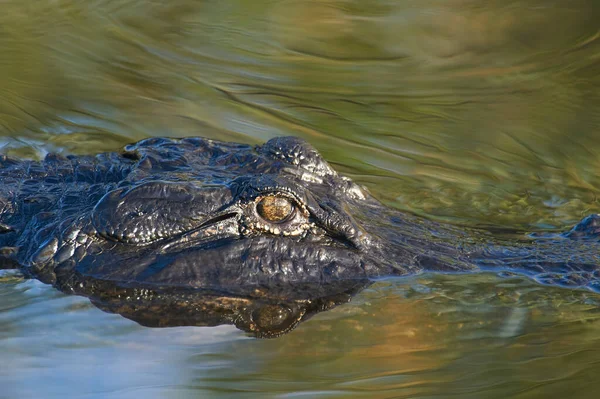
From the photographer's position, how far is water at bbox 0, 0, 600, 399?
138 inches

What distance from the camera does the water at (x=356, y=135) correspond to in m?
3.50

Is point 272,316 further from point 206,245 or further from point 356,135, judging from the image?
point 356,135

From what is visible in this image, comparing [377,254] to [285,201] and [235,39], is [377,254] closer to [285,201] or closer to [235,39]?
[285,201]

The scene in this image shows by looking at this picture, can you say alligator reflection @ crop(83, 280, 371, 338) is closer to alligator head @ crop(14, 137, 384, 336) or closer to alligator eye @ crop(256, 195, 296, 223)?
alligator head @ crop(14, 137, 384, 336)

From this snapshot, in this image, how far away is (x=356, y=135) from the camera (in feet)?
22.4

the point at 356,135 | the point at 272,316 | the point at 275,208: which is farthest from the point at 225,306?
the point at 356,135

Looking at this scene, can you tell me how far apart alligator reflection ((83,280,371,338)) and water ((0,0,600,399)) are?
9 cm

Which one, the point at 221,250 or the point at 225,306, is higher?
the point at 221,250

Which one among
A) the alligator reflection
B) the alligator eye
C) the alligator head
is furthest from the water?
the alligator eye

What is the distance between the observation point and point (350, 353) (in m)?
3.64

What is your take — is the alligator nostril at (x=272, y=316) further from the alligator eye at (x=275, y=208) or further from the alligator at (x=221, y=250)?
the alligator eye at (x=275, y=208)

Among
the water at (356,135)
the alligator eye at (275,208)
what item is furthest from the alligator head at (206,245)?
the water at (356,135)

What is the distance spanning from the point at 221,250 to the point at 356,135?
276 cm

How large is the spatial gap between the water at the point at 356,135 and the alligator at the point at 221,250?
0.14m
